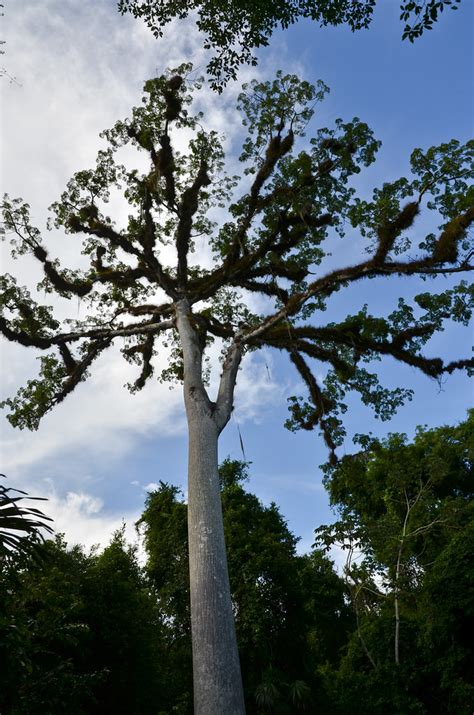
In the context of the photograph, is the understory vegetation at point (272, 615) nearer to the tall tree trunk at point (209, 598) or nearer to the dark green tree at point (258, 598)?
the dark green tree at point (258, 598)

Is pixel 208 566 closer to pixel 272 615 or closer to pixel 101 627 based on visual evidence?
pixel 101 627

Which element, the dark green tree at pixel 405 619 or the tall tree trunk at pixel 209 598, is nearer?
the tall tree trunk at pixel 209 598

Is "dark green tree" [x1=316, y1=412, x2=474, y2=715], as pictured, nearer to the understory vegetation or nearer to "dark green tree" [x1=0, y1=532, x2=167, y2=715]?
the understory vegetation

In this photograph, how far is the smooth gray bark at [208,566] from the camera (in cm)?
525

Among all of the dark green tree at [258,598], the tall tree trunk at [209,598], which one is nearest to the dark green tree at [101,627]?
the dark green tree at [258,598]

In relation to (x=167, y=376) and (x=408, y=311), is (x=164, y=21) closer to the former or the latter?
(x=408, y=311)

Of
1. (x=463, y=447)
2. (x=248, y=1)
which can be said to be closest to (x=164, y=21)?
(x=248, y=1)

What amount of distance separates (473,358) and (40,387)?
9277 millimetres

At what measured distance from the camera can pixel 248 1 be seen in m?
5.17

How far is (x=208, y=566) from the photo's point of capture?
6.10 m

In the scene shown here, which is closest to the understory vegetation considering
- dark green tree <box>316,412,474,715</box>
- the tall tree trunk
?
dark green tree <box>316,412,474,715</box>

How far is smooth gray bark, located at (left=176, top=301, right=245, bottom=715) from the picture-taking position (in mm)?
5246

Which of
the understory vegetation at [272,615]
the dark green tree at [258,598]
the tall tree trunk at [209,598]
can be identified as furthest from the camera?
the dark green tree at [258,598]

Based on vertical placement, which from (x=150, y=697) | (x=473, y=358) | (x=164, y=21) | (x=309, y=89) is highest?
(x=309, y=89)
